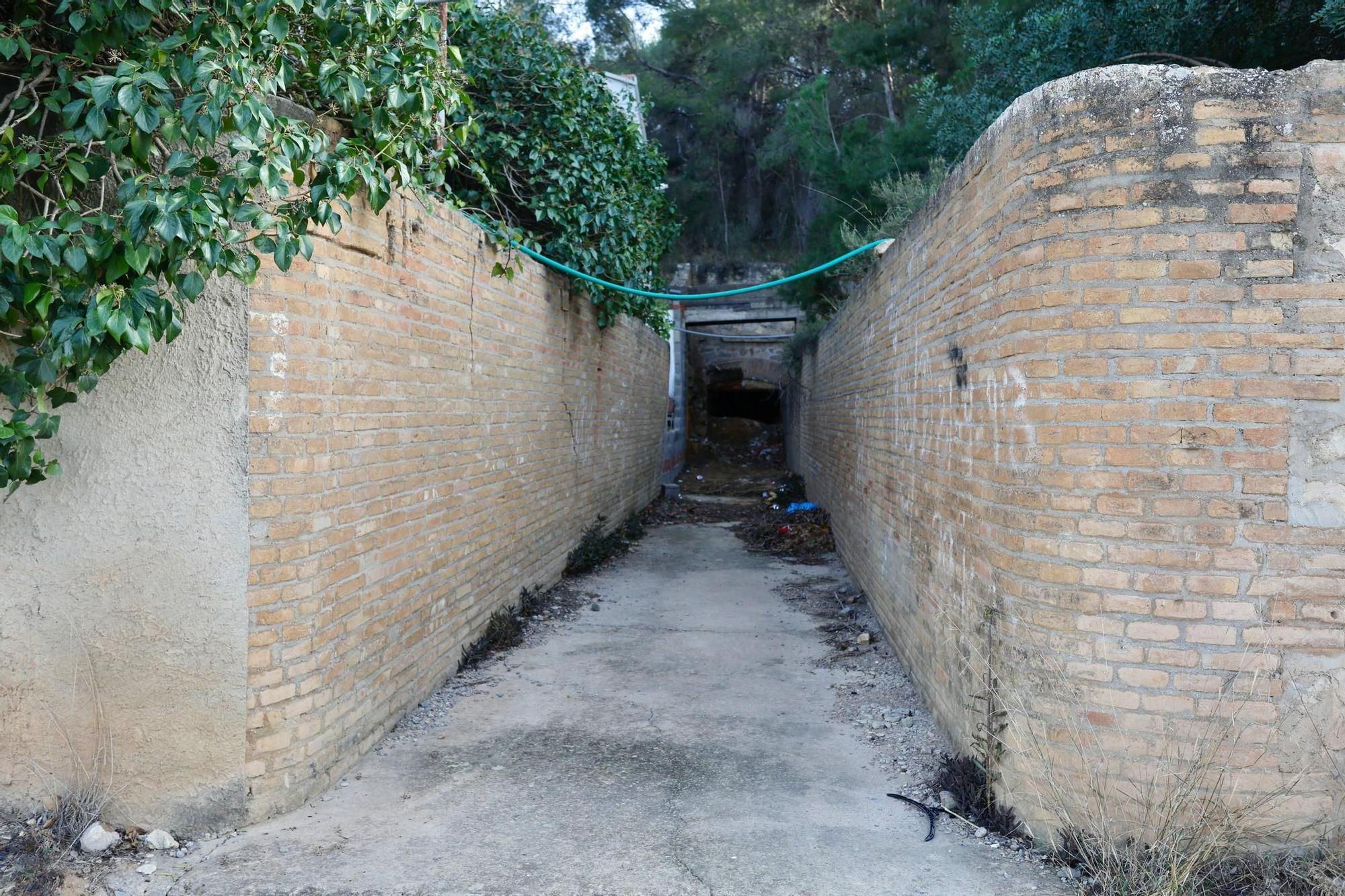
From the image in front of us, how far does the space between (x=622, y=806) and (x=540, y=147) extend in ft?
17.1

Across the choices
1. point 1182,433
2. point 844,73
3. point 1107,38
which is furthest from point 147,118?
point 844,73

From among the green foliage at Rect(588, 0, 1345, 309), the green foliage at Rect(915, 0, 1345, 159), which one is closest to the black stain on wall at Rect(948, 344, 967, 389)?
the green foliage at Rect(588, 0, 1345, 309)

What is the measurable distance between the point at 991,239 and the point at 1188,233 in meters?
0.71

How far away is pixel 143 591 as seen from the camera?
3.16 m

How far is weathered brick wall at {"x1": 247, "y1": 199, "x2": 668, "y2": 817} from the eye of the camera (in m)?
3.21

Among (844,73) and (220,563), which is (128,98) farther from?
(844,73)

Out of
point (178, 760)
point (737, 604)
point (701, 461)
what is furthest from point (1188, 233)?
point (701, 461)

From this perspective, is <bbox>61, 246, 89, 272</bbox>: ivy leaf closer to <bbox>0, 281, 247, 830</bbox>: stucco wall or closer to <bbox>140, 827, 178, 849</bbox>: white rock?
<bbox>0, 281, 247, 830</bbox>: stucco wall

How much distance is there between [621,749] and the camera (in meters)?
3.99

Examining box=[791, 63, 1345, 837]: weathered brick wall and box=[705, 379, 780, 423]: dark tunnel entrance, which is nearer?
box=[791, 63, 1345, 837]: weathered brick wall

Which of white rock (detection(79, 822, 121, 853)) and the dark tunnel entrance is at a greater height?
the dark tunnel entrance

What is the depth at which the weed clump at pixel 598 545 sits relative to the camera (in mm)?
7848

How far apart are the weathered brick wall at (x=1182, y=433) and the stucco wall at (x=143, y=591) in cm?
285

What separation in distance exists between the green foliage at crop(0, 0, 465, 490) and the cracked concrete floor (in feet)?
5.65
